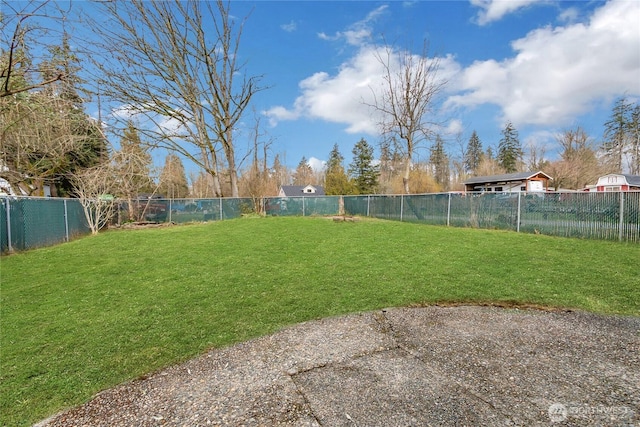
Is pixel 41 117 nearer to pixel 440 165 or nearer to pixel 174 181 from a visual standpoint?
pixel 174 181

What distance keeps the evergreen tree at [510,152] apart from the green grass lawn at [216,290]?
122ft

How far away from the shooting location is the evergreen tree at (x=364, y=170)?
38.0m

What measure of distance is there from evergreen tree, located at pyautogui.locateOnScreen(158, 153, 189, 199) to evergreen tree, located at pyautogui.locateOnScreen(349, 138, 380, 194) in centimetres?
2016

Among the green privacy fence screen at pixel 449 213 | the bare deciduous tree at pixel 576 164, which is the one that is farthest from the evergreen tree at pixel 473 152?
the green privacy fence screen at pixel 449 213

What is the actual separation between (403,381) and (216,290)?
348cm

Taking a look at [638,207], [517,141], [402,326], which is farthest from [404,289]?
[517,141]

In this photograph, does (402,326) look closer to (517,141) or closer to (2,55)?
(2,55)

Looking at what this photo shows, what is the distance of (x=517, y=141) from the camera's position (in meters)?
40.5

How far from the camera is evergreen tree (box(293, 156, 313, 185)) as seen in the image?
59353 mm

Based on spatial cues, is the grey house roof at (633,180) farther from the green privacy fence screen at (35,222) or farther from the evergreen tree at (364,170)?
the green privacy fence screen at (35,222)

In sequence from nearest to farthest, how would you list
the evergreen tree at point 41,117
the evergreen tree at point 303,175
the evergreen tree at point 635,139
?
the evergreen tree at point 41,117 < the evergreen tree at point 635,139 < the evergreen tree at point 303,175

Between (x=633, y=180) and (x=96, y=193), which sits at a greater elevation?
(x=633, y=180)

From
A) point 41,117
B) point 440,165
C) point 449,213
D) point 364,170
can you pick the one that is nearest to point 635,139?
point 440,165

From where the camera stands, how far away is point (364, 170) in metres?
39.5
